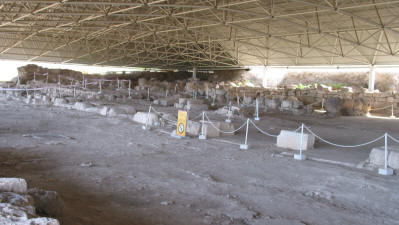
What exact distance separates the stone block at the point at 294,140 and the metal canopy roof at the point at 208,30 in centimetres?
858

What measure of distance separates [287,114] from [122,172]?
17.7 meters

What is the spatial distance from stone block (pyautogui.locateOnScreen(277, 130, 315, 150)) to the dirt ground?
307 millimetres

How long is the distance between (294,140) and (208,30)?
23902 mm

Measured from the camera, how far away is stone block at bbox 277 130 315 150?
10562mm

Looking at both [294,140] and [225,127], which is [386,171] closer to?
[294,140]

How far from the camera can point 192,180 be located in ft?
21.9

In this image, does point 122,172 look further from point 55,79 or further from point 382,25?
point 55,79

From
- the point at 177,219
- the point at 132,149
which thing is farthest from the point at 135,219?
the point at 132,149

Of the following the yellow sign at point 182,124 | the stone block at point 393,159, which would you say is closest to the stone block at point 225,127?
the yellow sign at point 182,124

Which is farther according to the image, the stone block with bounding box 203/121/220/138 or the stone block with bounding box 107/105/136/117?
the stone block with bounding box 107/105/136/117

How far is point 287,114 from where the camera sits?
75.6ft

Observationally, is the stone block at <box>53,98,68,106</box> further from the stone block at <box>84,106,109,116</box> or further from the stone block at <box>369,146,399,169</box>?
the stone block at <box>369,146,399,169</box>

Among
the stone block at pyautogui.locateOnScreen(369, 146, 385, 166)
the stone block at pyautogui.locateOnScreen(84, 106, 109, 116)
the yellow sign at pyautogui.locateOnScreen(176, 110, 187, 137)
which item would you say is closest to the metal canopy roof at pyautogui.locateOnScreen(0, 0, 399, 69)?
the stone block at pyautogui.locateOnScreen(84, 106, 109, 116)

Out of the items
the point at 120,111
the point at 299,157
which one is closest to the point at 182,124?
the point at 299,157
